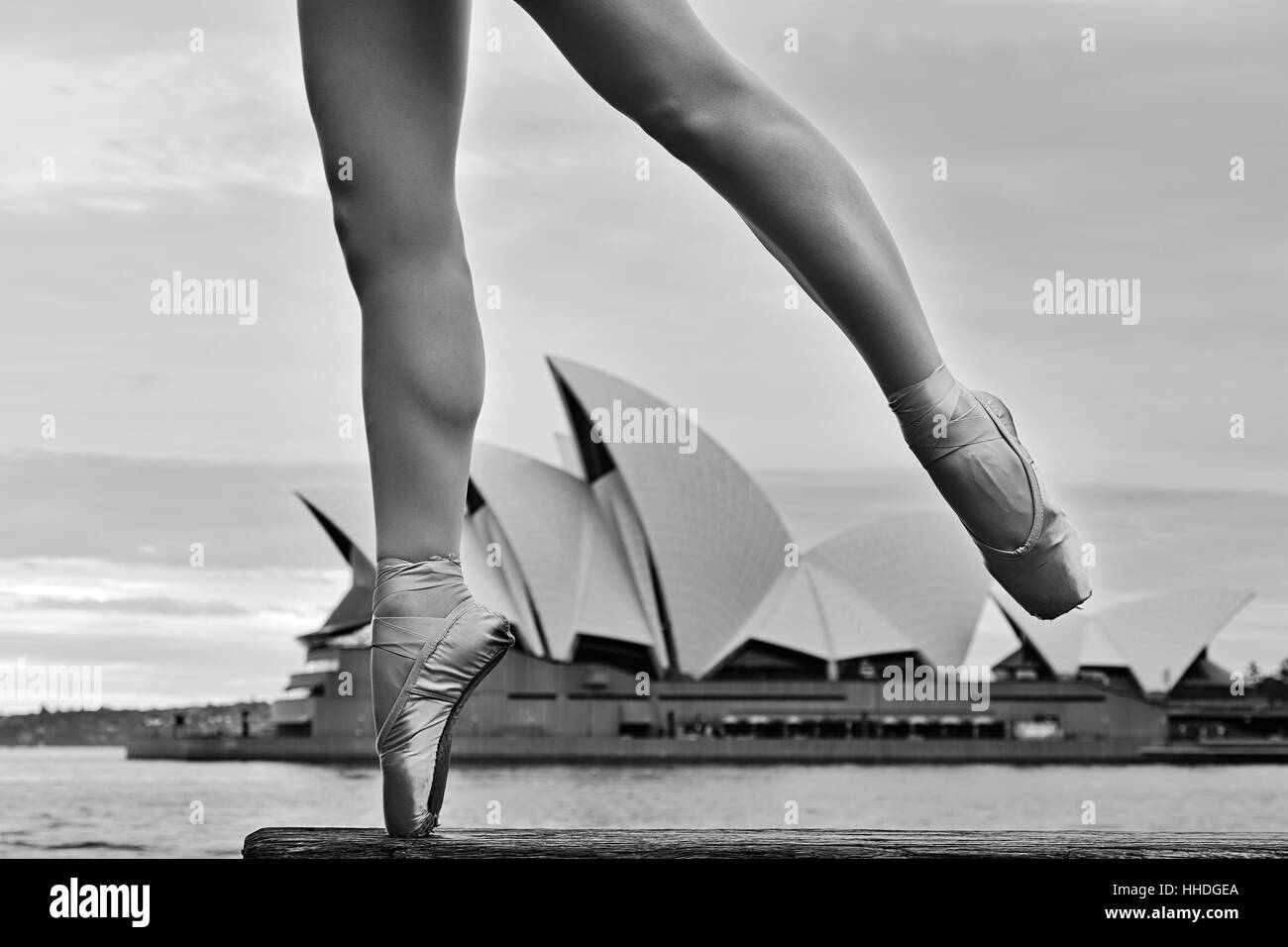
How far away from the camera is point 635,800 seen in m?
25.9

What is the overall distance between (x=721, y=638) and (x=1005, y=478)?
41.4 meters

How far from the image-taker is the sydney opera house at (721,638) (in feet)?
127

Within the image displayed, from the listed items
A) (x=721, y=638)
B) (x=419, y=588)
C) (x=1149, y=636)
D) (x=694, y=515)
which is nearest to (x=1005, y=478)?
(x=419, y=588)

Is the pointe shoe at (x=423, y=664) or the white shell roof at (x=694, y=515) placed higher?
the white shell roof at (x=694, y=515)

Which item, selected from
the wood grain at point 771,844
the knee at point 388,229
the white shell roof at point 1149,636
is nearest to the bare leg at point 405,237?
the knee at point 388,229

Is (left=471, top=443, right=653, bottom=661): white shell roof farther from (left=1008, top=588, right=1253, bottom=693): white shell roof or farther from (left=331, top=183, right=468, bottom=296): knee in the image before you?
(left=331, top=183, right=468, bottom=296): knee

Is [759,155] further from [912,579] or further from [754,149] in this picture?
[912,579]

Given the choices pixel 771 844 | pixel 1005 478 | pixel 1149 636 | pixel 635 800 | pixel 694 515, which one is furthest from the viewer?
pixel 1149 636

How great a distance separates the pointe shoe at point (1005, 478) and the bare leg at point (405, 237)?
1.67 feet

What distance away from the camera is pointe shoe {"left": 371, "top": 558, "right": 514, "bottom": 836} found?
5.57 feet

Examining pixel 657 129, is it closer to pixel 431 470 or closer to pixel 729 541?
pixel 431 470

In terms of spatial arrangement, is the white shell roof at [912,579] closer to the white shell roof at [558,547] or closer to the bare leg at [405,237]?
the white shell roof at [558,547]

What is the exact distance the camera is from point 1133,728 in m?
48.8
